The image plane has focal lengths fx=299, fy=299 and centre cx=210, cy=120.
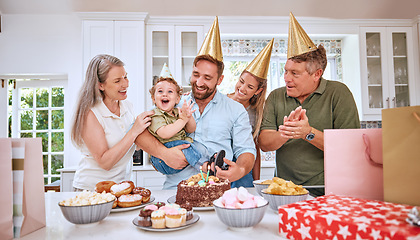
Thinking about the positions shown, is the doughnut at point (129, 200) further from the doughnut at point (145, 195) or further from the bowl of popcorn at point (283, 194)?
the bowl of popcorn at point (283, 194)

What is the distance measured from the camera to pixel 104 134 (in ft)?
5.60

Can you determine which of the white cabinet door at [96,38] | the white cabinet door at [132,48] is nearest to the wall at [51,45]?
the white cabinet door at [96,38]

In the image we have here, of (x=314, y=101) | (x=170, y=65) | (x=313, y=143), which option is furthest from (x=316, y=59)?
(x=170, y=65)

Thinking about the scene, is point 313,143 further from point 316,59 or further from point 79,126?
point 79,126

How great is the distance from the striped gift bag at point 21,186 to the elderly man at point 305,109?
1.16 meters

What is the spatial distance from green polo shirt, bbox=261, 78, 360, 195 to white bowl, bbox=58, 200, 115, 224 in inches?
43.1

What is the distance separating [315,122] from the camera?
1.67 m

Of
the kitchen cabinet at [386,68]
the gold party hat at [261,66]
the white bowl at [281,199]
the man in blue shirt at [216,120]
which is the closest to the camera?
the white bowl at [281,199]

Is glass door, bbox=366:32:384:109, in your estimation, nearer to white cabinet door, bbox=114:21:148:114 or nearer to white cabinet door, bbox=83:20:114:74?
white cabinet door, bbox=114:21:148:114

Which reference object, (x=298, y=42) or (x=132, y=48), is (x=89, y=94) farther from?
(x=132, y=48)

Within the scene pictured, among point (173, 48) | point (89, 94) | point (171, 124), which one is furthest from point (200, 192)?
point (173, 48)

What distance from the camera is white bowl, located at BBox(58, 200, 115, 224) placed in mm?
876

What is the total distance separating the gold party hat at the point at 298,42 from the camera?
5.64 ft

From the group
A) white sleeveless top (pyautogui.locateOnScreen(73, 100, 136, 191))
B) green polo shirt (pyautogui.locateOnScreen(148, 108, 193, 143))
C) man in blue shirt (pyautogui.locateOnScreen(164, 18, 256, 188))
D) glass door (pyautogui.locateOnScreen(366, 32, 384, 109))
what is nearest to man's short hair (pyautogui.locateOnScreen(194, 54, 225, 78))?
man in blue shirt (pyautogui.locateOnScreen(164, 18, 256, 188))
